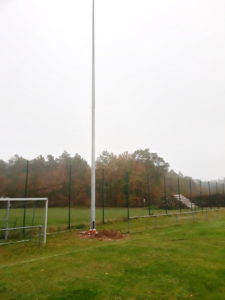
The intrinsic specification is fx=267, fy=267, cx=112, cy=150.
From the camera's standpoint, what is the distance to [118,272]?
5.34 m

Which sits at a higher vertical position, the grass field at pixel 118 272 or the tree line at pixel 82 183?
the tree line at pixel 82 183

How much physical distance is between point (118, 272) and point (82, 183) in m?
18.3

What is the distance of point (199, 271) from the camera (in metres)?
5.31

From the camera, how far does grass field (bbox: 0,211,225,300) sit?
428 centimetres

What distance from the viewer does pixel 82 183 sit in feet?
76.9

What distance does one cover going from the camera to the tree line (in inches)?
673

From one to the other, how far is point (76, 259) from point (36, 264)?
3.09ft

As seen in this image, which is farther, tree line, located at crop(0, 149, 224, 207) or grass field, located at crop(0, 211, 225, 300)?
tree line, located at crop(0, 149, 224, 207)

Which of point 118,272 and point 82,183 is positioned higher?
point 82,183

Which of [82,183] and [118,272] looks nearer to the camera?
[118,272]

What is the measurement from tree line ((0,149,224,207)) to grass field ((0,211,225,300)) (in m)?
5.78

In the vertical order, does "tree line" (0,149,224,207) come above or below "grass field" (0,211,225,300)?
above

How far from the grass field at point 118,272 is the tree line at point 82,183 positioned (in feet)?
19.0

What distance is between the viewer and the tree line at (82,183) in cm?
1710
